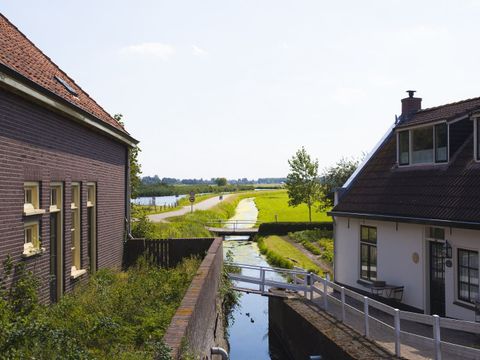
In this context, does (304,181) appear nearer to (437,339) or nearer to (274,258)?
(274,258)

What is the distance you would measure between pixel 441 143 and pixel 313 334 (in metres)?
6.05

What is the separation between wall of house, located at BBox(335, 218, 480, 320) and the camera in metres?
12.1

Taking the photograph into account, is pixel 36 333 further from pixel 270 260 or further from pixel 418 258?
pixel 270 260

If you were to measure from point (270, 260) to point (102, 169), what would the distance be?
18094 mm

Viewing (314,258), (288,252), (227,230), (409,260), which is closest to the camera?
(409,260)

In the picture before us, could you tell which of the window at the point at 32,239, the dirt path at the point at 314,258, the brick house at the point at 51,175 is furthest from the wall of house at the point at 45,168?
the dirt path at the point at 314,258

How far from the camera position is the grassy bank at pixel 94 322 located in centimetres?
552

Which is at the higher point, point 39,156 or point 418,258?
point 39,156

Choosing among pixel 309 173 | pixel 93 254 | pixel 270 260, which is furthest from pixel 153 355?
pixel 309 173

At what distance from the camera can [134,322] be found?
755cm

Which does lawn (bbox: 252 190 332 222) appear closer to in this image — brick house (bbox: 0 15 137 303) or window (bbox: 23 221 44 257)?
brick house (bbox: 0 15 137 303)

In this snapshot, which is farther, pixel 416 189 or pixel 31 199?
pixel 416 189

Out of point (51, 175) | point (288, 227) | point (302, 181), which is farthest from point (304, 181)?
point (51, 175)

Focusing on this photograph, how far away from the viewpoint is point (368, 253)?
1568 centimetres
